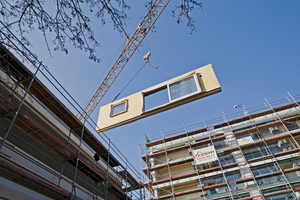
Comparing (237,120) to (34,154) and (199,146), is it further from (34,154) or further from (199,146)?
(34,154)

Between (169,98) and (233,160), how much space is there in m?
13.3

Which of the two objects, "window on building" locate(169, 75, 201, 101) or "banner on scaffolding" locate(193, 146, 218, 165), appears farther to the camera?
"banner on scaffolding" locate(193, 146, 218, 165)

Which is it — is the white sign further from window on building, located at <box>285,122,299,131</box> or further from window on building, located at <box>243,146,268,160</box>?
window on building, located at <box>285,122,299,131</box>

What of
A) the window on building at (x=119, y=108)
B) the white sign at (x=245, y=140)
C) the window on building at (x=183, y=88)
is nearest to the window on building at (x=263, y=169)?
the white sign at (x=245, y=140)

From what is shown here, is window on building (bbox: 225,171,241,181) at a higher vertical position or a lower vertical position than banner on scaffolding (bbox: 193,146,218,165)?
lower

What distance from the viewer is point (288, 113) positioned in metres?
17.2

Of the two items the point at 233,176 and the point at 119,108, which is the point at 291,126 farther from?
the point at 119,108

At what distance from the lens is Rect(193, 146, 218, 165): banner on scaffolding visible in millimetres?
15641

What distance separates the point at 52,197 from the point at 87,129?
145 inches

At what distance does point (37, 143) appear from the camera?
7.52m

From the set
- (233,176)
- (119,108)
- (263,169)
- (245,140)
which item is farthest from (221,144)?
(119,108)

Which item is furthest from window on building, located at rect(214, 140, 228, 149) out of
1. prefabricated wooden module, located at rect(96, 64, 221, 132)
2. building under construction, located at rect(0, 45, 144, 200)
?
prefabricated wooden module, located at rect(96, 64, 221, 132)

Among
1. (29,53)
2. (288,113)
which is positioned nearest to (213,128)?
(288,113)

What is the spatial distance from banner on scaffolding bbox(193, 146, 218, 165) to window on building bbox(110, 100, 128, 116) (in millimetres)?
12385
